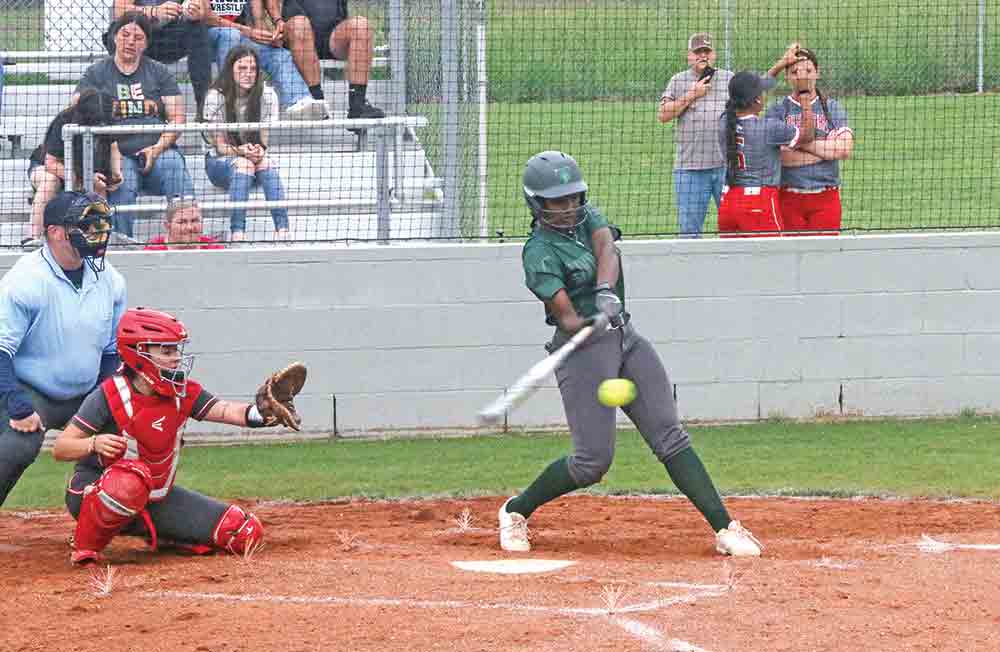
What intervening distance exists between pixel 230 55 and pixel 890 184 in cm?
520

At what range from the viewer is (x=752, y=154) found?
10789 mm

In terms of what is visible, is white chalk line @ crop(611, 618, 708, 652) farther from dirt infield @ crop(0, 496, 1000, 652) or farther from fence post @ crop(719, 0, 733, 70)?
fence post @ crop(719, 0, 733, 70)

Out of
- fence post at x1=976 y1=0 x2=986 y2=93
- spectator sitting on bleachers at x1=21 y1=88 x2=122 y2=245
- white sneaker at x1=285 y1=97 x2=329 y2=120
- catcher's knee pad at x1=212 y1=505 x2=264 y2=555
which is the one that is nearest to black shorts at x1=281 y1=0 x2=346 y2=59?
white sneaker at x1=285 y1=97 x2=329 y2=120

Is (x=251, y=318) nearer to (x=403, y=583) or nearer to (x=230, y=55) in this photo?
(x=230, y=55)

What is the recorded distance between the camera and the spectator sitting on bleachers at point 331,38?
11.9 m

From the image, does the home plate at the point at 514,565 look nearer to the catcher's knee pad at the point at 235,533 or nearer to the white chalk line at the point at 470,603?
the white chalk line at the point at 470,603

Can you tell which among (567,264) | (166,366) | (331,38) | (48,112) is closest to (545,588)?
(567,264)

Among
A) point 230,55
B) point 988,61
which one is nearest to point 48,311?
point 230,55

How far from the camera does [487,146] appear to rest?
11.3m

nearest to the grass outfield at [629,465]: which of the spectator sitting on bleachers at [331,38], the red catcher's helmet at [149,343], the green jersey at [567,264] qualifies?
the red catcher's helmet at [149,343]

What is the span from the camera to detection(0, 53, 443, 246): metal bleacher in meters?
11.0

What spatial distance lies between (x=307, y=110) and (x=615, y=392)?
5859 mm

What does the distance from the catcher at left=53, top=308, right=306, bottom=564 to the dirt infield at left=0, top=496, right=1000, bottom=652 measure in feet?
0.45

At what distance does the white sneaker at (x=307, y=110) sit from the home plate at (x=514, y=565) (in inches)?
228
